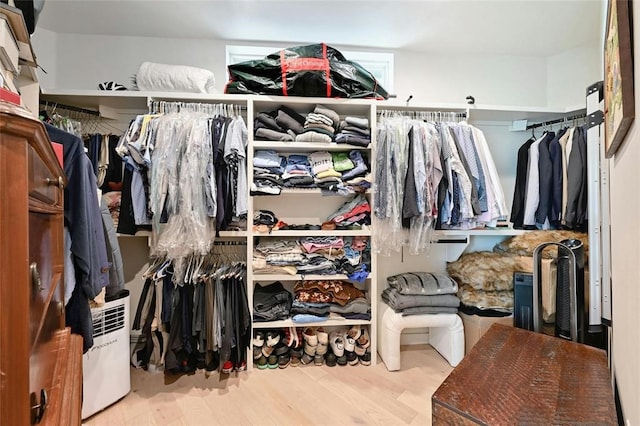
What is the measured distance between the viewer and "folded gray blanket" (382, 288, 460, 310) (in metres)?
2.01

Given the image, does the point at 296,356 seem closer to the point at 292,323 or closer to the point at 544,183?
the point at 292,323

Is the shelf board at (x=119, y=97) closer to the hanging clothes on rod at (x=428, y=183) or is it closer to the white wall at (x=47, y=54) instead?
the white wall at (x=47, y=54)

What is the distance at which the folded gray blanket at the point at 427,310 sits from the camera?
201cm

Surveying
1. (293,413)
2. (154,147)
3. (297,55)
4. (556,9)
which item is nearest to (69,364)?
(293,413)

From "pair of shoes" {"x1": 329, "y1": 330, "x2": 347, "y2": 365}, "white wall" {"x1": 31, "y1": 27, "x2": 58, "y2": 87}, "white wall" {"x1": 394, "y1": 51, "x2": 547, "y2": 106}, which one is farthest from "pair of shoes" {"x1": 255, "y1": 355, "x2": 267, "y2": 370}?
"white wall" {"x1": 31, "y1": 27, "x2": 58, "y2": 87}

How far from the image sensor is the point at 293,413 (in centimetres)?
158

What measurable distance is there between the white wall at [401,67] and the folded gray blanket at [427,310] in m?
1.70

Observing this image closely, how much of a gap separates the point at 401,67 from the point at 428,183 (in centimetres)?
119

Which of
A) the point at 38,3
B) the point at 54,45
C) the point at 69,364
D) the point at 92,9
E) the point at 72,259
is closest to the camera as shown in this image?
the point at 69,364

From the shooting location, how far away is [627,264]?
85 centimetres

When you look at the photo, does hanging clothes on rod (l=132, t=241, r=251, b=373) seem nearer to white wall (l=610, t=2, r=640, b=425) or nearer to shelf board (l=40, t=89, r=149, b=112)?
shelf board (l=40, t=89, r=149, b=112)

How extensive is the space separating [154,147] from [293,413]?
5.86ft

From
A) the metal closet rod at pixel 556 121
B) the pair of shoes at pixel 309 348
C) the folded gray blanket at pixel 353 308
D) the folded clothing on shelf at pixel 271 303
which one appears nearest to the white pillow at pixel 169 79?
the folded clothing on shelf at pixel 271 303

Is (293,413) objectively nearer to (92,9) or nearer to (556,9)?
(92,9)
